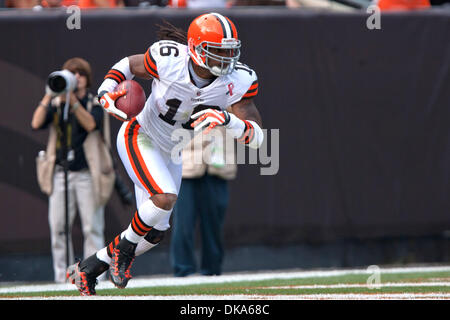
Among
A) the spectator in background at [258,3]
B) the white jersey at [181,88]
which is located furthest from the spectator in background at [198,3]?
the white jersey at [181,88]

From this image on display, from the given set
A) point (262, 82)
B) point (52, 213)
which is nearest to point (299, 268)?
point (262, 82)

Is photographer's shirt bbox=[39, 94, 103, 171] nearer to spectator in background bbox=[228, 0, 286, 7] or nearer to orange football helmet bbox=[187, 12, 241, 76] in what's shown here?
spectator in background bbox=[228, 0, 286, 7]

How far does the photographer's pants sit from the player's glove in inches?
101

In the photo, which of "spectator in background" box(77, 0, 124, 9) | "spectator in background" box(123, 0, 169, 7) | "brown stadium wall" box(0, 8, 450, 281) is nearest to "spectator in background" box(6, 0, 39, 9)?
"brown stadium wall" box(0, 8, 450, 281)

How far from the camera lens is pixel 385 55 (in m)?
9.66

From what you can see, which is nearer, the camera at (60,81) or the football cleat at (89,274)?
the football cleat at (89,274)

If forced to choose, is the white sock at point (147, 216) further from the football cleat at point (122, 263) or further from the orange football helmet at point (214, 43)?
the orange football helmet at point (214, 43)

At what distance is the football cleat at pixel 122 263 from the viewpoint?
20.7 ft

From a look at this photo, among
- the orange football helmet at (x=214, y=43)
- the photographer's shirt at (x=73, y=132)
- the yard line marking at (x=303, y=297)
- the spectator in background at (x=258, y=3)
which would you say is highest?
the spectator in background at (x=258, y=3)

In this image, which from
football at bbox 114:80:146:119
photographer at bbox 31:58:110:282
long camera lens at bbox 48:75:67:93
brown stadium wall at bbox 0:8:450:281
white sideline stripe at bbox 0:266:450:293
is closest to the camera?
football at bbox 114:80:146:119

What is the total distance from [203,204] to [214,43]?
119 inches

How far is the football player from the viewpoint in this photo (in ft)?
20.2

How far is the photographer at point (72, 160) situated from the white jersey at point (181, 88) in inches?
91.1

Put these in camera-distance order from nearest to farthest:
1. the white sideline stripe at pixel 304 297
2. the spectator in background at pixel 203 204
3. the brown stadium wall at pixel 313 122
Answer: the white sideline stripe at pixel 304 297 → the spectator in background at pixel 203 204 → the brown stadium wall at pixel 313 122
